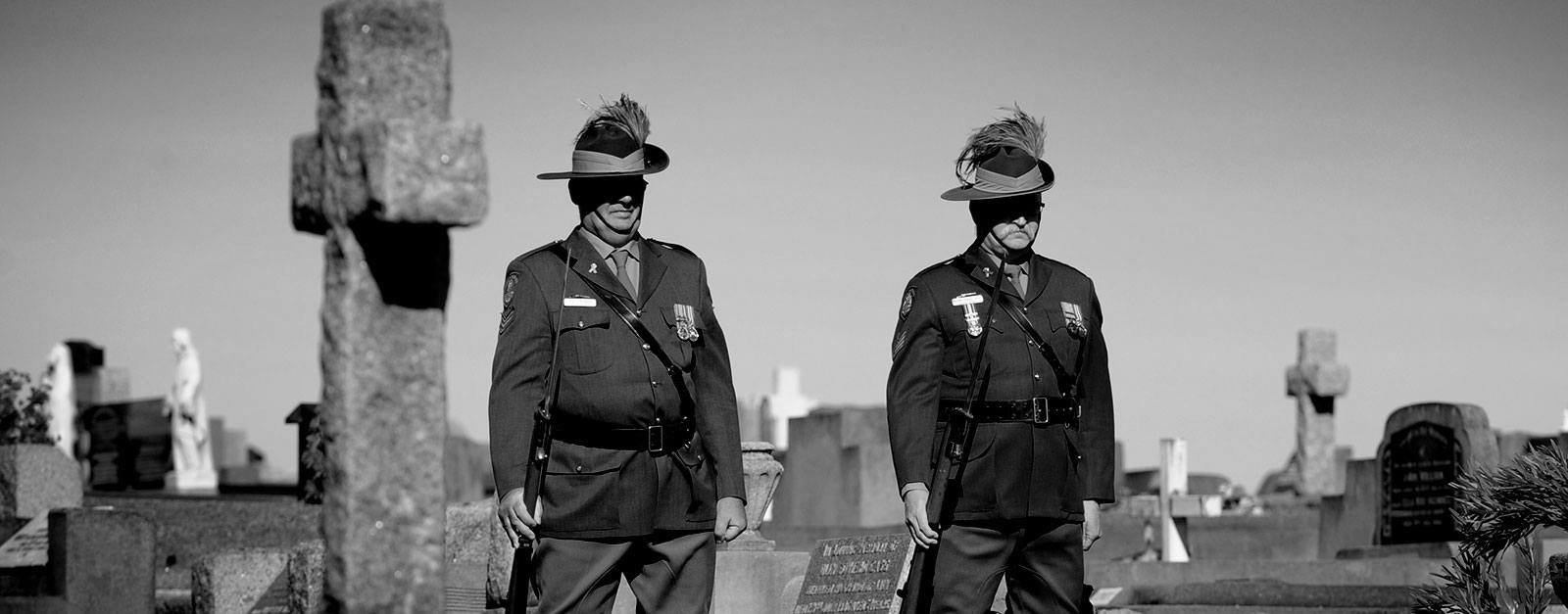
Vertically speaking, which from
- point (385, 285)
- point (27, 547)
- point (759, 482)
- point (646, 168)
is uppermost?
point (646, 168)

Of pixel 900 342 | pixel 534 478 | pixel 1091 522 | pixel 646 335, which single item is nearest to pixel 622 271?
pixel 646 335

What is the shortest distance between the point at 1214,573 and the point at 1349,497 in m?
3.57

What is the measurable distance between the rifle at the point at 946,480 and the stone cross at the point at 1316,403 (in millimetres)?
21094

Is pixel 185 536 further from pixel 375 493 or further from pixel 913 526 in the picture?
pixel 375 493

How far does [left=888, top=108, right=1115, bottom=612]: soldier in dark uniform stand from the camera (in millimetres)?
7328

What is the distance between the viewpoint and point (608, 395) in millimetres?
6887

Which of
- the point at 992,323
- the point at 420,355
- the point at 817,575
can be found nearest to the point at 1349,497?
the point at 817,575

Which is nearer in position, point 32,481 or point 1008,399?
point 1008,399

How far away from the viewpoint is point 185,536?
16359 millimetres

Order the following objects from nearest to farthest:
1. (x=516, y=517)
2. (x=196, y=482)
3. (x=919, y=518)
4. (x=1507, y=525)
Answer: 1. (x=516, y=517)
2. (x=919, y=518)
3. (x=1507, y=525)
4. (x=196, y=482)

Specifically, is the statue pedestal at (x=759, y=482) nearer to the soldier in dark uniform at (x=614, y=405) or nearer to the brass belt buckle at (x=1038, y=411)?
the brass belt buckle at (x=1038, y=411)

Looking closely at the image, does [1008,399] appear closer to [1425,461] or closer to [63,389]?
[1425,461]

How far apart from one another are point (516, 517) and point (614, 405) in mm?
450

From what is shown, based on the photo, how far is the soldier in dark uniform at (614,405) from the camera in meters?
6.79
